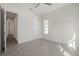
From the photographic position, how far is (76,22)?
293 cm

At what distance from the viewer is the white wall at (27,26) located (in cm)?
236

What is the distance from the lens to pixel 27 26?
7.88 feet

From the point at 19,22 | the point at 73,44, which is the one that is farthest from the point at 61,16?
the point at 19,22

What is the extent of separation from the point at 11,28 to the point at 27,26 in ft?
1.53

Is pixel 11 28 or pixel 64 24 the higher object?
pixel 64 24

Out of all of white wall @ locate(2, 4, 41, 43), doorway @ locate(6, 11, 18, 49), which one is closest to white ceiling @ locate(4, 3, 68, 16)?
white wall @ locate(2, 4, 41, 43)

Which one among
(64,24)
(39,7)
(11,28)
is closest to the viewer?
(11,28)

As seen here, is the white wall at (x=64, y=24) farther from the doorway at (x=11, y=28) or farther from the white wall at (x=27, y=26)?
the doorway at (x=11, y=28)

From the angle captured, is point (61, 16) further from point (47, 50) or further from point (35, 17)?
point (47, 50)

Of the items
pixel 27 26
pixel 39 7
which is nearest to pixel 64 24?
pixel 39 7

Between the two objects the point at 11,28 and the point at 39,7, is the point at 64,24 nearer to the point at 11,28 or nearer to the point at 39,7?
the point at 39,7

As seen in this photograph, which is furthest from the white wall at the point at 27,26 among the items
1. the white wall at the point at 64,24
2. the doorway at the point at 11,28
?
the white wall at the point at 64,24

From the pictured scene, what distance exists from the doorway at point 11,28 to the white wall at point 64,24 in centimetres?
120

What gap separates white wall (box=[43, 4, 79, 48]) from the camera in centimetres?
288
